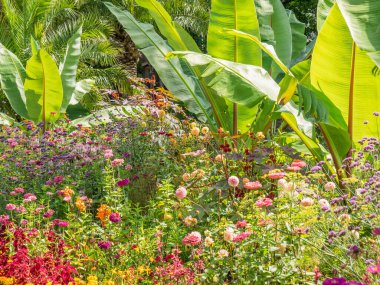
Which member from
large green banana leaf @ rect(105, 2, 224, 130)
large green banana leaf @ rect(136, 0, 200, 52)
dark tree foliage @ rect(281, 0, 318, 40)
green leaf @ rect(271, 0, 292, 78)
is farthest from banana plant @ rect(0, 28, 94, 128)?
dark tree foliage @ rect(281, 0, 318, 40)

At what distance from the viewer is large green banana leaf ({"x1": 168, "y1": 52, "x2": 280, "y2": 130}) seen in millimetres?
5223

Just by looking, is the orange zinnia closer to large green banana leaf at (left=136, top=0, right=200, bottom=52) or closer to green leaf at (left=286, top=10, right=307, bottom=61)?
large green banana leaf at (left=136, top=0, right=200, bottom=52)

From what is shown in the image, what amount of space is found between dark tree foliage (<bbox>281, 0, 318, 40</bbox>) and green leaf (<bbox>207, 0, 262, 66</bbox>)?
1232 centimetres

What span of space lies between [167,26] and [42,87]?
131 inches

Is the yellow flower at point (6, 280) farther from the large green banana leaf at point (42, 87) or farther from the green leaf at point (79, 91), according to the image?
the green leaf at point (79, 91)

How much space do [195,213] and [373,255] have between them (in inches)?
68.0

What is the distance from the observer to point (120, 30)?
16844 millimetres

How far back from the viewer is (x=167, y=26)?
649 centimetres

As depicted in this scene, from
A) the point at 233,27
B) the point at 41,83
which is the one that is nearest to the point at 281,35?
the point at 233,27

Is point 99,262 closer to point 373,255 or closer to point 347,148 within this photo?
point 373,255

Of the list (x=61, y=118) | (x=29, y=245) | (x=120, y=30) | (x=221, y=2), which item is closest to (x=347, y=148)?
(x=221, y=2)

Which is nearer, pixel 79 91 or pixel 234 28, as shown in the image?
pixel 234 28

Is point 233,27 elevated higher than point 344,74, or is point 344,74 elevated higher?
point 233,27

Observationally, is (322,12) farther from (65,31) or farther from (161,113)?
(65,31)
